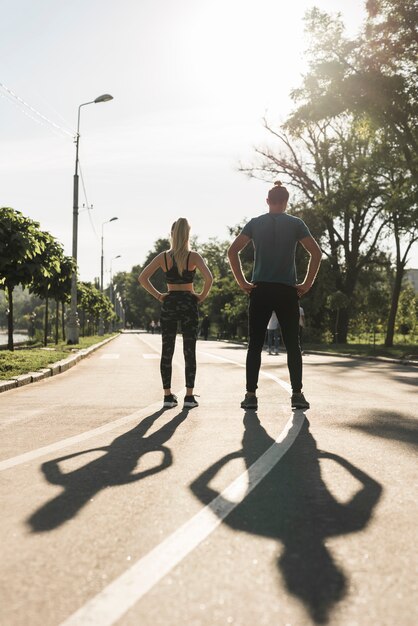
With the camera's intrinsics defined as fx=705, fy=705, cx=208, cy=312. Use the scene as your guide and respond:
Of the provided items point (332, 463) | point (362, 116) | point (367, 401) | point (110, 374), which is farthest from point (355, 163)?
point (332, 463)

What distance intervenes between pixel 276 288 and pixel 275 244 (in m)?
0.45

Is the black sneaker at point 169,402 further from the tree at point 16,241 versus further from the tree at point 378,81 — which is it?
the tree at point 378,81

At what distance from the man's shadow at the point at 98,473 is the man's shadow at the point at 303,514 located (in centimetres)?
49

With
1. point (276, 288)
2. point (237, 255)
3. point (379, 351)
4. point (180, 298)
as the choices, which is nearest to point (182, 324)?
point (180, 298)

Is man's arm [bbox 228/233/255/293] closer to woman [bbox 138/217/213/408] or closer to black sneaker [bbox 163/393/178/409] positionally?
Result: woman [bbox 138/217/213/408]

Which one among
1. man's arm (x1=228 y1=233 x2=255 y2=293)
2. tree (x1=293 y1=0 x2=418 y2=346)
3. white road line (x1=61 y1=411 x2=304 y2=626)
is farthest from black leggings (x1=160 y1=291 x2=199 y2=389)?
tree (x1=293 y1=0 x2=418 y2=346)

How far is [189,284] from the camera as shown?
304 inches

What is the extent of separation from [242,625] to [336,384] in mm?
8461

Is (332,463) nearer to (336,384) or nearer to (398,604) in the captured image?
(398,604)

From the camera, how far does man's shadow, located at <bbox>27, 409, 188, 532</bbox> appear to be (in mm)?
3324

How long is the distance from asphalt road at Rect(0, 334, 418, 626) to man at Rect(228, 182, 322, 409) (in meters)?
0.62

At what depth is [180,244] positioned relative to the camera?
301 inches

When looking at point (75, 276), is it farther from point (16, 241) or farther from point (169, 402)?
point (169, 402)

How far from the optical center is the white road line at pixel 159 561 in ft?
7.17
